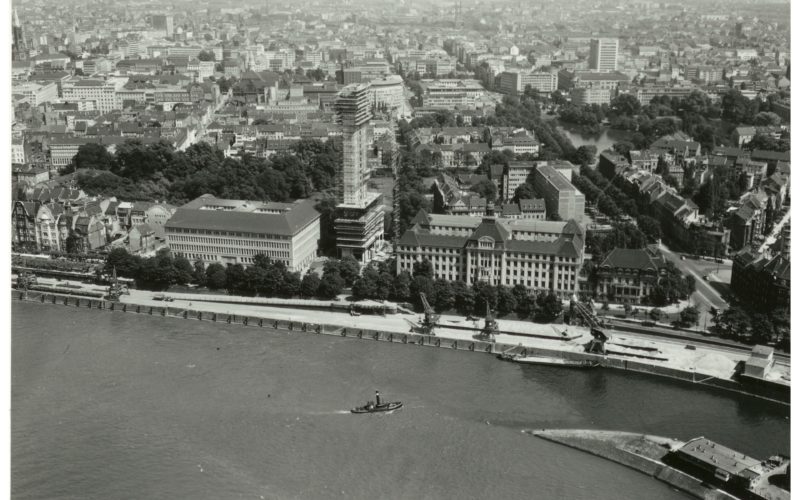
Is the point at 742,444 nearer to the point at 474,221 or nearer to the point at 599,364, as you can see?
the point at 599,364

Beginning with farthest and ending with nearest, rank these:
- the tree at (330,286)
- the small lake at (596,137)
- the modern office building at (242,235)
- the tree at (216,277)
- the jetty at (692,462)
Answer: the small lake at (596,137) < the modern office building at (242,235) < the tree at (216,277) < the tree at (330,286) < the jetty at (692,462)

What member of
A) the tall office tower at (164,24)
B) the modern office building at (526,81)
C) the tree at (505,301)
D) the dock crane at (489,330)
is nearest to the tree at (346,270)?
the tree at (505,301)

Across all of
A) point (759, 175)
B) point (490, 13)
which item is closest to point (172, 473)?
point (759, 175)

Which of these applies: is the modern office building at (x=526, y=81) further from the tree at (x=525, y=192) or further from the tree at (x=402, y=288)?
the tree at (x=402, y=288)

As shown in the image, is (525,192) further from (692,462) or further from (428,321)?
(692,462)

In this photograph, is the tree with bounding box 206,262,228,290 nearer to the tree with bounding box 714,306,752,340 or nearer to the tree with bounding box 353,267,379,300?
the tree with bounding box 353,267,379,300

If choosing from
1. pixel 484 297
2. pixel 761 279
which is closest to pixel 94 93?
pixel 484 297

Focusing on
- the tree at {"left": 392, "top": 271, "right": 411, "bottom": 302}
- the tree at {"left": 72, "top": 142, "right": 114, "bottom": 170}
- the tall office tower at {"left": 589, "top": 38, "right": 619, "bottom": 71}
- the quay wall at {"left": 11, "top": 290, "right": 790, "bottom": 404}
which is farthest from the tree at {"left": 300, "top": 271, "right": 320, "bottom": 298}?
the tall office tower at {"left": 589, "top": 38, "right": 619, "bottom": 71}
